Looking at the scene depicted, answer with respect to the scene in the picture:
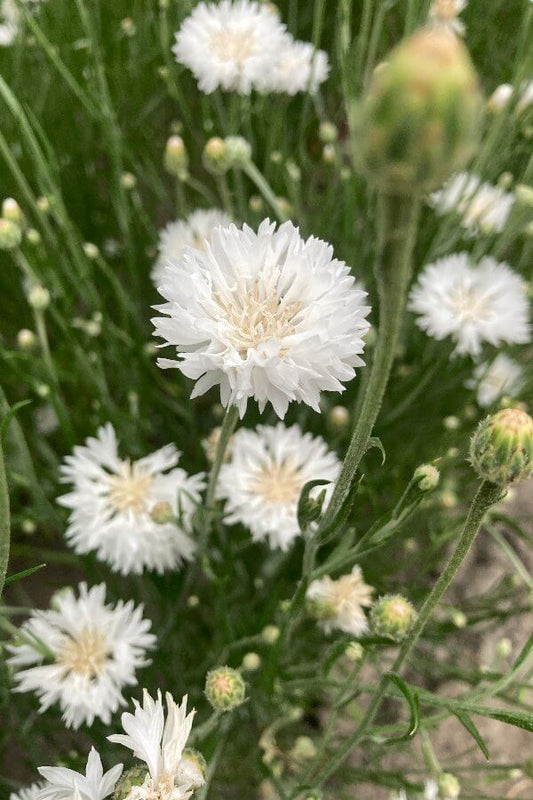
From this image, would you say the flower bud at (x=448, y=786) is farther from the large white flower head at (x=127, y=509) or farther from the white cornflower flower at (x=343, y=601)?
the large white flower head at (x=127, y=509)

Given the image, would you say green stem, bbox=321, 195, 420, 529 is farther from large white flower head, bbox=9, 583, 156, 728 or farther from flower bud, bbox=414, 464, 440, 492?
large white flower head, bbox=9, 583, 156, 728

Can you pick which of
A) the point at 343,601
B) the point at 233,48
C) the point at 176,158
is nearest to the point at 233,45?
the point at 233,48

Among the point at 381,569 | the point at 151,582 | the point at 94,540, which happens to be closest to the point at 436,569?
the point at 381,569

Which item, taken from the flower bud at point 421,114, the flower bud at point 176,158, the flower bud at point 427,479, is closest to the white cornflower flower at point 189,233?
the flower bud at point 176,158

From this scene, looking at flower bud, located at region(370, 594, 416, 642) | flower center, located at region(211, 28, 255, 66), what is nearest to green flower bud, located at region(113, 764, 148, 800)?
flower bud, located at region(370, 594, 416, 642)

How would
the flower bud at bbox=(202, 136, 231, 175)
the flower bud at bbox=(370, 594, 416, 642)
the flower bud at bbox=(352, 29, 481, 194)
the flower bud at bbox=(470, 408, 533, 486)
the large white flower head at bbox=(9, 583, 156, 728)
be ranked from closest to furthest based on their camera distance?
1. the flower bud at bbox=(352, 29, 481, 194)
2. the flower bud at bbox=(470, 408, 533, 486)
3. the flower bud at bbox=(370, 594, 416, 642)
4. the large white flower head at bbox=(9, 583, 156, 728)
5. the flower bud at bbox=(202, 136, 231, 175)
